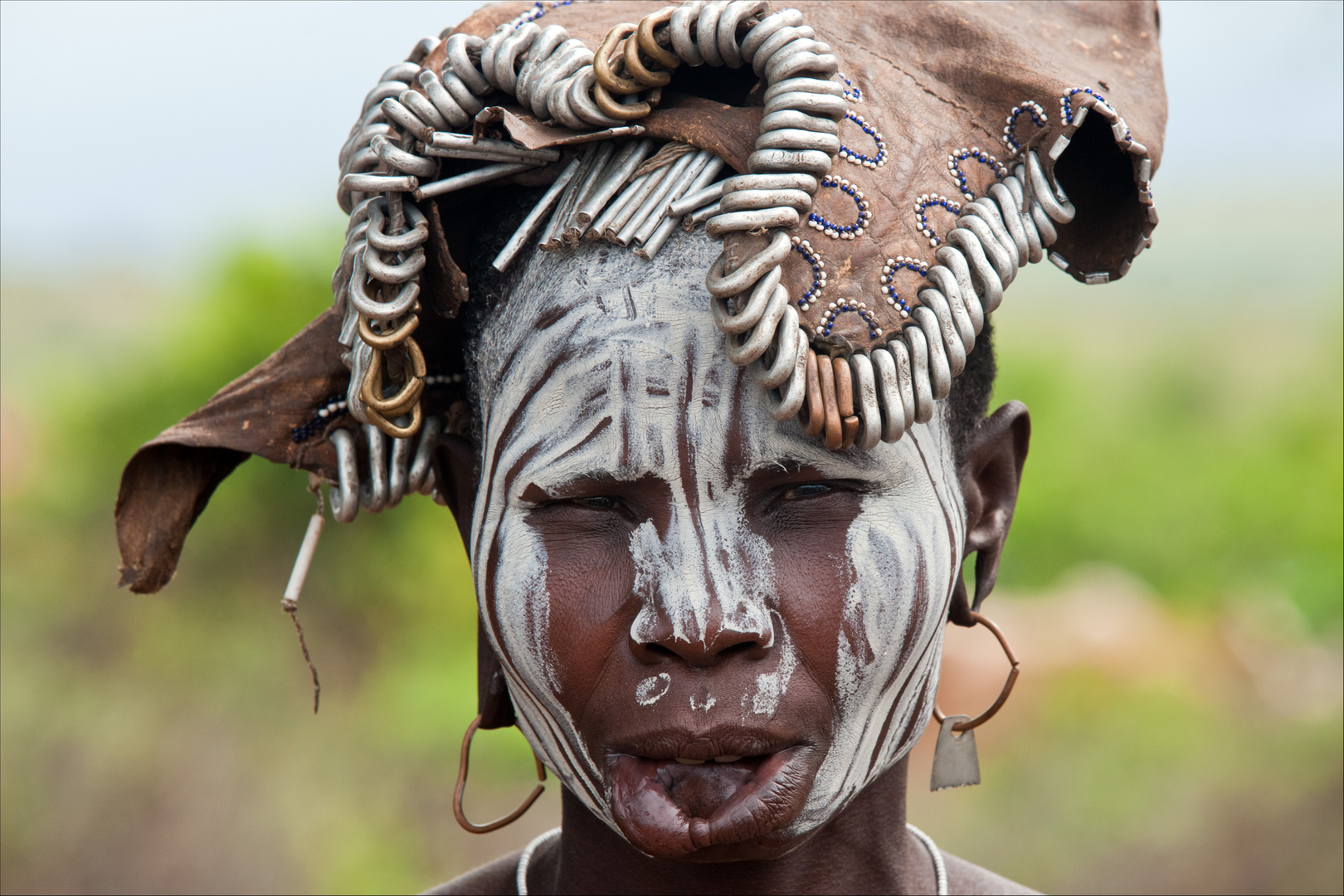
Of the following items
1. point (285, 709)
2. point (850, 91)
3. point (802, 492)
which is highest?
point (850, 91)

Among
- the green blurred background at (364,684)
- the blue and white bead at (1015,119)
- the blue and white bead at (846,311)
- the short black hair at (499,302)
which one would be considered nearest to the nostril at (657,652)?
the blue and white bead at (846,311)

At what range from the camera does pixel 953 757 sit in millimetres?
2801

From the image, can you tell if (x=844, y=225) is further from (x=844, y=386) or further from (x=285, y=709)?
(x=285, y=709)

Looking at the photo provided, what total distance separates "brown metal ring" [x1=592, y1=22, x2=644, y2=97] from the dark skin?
617 mm

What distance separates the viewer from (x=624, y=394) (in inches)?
87.6

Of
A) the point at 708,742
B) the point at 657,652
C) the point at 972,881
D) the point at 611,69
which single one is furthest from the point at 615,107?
the point at 972,881

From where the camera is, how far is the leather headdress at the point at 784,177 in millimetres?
2039

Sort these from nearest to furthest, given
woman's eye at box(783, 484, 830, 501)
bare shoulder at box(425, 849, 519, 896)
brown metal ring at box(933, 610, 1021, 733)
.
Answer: woman's eye at box(783, 484, 830, 501) < brown metal ring at box(933, 610, 1021, 733) < bare shoulder at box(425, 849, 519, 896)

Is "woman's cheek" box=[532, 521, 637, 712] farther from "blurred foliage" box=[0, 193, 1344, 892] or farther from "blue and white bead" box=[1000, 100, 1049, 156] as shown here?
"blurred foliage" box=[0, 193, 1344, 892]

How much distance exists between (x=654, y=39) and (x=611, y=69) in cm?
A: 8

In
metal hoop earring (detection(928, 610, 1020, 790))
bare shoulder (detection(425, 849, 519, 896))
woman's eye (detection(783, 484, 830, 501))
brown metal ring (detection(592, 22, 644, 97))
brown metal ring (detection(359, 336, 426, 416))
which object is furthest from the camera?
bare shoulder (detection(425, 849, 519, 896))

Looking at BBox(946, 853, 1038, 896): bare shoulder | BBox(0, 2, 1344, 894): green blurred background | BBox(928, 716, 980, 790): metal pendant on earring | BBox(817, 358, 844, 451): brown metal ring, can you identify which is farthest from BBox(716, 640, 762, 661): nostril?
BBox(0, 2, 1344, 894): green blurred background

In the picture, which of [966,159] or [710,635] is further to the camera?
[966,159]

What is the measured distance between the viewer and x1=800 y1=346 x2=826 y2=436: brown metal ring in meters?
2.02
